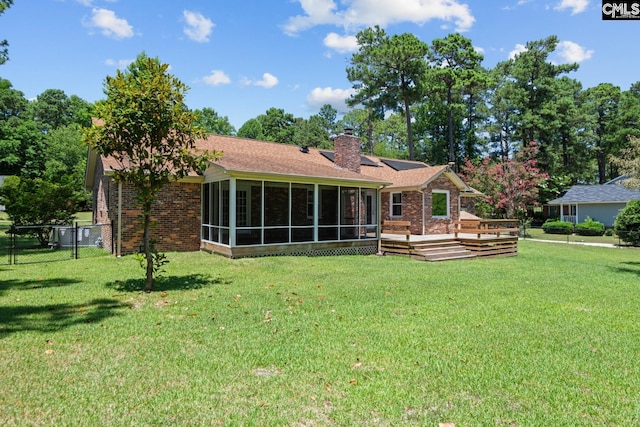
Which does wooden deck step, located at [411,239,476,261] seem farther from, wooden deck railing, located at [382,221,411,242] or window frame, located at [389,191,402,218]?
window frame, located at [389,191,402,218]

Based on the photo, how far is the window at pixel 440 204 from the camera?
59.5ft

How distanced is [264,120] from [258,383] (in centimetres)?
5754

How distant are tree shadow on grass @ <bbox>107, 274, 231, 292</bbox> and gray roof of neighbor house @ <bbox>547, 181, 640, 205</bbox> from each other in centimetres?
3572


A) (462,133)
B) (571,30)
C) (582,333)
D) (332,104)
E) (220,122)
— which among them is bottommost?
(582,333)

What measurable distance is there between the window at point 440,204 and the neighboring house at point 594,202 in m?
22.2

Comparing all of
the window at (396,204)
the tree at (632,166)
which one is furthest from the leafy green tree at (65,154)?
the tree at (632,166)

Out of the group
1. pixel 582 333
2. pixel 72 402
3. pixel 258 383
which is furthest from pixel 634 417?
pixel 72 402

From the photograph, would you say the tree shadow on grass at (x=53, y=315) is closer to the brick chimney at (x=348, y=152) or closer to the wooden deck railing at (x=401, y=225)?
the wooden deck railing at (x=401, y=225)

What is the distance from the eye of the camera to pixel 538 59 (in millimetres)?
40344

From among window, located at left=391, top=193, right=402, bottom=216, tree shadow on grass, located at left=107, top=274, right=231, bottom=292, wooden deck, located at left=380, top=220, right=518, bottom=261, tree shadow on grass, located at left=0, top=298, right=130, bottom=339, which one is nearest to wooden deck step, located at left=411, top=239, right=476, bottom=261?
wooden deck, located at left=380, top=220, right=518, bottom=261

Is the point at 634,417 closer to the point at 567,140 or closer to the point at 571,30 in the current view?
the point at 571,30

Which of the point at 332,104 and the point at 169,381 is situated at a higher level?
the point at 332,104

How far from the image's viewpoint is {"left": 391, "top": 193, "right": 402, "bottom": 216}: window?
1856 centimetres

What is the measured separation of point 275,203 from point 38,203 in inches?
356
